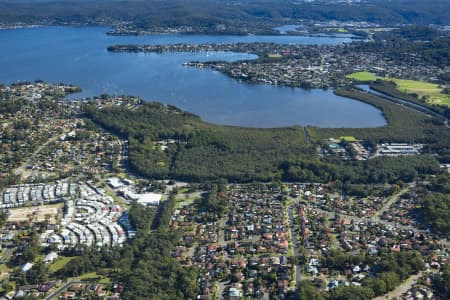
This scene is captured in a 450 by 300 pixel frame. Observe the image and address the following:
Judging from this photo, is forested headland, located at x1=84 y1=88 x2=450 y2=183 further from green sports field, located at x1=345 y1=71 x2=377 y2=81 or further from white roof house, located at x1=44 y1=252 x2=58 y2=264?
green sports field, located at x1=345 y1=71 x2=377 y2=81

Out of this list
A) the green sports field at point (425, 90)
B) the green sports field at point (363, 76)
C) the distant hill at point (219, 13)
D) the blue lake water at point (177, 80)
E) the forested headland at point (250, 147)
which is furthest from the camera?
the distant hill at point (219, 13)

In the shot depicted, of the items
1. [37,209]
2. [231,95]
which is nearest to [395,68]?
[231,95]

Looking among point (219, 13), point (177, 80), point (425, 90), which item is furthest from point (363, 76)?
point (219, 13)

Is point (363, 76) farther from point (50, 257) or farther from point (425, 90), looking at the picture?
point (50, 257)

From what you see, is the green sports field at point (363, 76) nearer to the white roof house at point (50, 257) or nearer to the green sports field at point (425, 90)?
the green sports field at point (425, 90)

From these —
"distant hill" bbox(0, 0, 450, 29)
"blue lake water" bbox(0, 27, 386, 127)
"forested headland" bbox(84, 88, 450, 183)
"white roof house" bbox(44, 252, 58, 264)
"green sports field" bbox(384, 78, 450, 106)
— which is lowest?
"white roof house" bbox(44, 252, 58, 264)

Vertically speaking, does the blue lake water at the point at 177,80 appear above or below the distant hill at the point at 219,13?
below

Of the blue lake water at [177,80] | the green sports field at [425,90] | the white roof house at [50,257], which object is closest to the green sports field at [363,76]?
the green sports field at [425,90]

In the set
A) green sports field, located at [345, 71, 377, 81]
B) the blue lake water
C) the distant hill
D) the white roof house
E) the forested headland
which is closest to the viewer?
the white roof house

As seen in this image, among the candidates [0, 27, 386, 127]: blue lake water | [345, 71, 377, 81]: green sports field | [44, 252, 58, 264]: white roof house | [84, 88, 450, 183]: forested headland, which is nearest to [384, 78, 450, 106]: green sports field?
[345, 71, 377, 81]: green sports field
